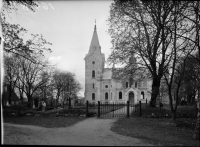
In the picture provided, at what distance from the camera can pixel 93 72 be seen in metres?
54.6

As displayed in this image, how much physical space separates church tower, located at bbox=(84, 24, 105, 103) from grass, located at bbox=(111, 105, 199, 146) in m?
37.1

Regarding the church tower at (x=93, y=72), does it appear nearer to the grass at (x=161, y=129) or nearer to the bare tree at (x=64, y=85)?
the bare tree at (x=64, y=85)

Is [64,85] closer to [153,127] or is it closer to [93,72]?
[93,72]

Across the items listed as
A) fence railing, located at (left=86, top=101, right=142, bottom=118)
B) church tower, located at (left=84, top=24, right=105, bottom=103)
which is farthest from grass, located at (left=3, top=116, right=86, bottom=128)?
church tower, located at (left=84, top=24, right=105, bottom=103)

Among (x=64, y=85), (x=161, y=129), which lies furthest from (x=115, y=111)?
(x=64, y=85)

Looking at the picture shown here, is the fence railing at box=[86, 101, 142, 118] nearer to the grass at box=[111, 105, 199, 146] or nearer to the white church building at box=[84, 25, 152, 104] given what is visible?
the grass at box=[111, 105, 199, 146]

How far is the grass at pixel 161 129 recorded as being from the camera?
23.9 feet

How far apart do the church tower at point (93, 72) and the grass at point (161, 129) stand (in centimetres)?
3711

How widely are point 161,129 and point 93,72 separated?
4510 cm

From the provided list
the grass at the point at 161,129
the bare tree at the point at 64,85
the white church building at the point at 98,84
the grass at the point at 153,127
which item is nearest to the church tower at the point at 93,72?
the white church building at the point at 98,84

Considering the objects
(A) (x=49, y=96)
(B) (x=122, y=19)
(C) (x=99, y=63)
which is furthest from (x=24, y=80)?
(C) (x=99, y=63)

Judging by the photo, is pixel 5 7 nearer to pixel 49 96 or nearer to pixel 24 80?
pixel 24 80

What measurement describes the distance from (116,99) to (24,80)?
29286 millimetres

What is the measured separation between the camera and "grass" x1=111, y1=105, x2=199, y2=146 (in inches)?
287
